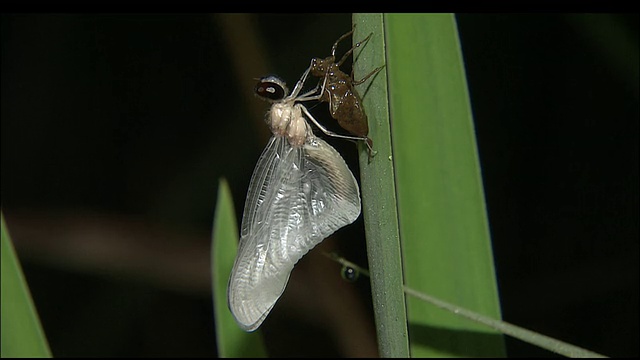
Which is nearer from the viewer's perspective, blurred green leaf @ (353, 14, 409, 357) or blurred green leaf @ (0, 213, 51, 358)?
blurred green leaf @ (353, 14, 409, 357)

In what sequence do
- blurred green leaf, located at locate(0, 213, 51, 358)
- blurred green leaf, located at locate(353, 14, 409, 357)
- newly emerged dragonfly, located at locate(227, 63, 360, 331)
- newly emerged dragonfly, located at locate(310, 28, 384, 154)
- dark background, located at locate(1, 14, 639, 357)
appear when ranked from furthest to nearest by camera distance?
dark background, located at locate(1, 14, 639, 357), blurred green leaf, located at locate(0, 213, 51, 358), newly emerged dragonfly, located at locate(227, 63, 360, 331), newly emerged dragonfly, located at locate(310, 28, 384, 154), blurred green leaf, located at locate(353, 14, 409, 357)

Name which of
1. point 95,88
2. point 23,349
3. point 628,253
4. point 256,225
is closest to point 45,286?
point 95,88

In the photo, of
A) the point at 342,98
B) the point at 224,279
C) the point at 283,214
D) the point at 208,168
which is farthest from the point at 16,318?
the point at 208,168

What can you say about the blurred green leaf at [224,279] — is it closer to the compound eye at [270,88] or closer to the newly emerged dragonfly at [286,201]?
the newly emerged dragonfly at [286,201]

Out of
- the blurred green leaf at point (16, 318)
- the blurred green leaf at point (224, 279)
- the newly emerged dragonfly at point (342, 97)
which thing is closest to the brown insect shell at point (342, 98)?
the newly emerged dragonfly at point (342, 97)

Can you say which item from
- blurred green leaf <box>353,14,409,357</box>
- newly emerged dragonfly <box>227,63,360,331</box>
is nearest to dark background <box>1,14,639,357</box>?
newly emerged dragonfly <box>227,63,360,331</box>

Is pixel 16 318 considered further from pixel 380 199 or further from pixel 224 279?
pixel 380 199

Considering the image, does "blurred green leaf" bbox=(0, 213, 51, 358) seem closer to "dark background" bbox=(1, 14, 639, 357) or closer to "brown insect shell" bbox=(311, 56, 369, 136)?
"brown insect shell" bbox=(311, 56, 369, 136)

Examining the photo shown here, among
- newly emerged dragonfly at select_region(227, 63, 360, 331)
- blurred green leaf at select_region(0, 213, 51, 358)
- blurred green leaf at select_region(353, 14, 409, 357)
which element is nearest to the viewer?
blurred green leaf at select_region(353, 14, 409, 357)
